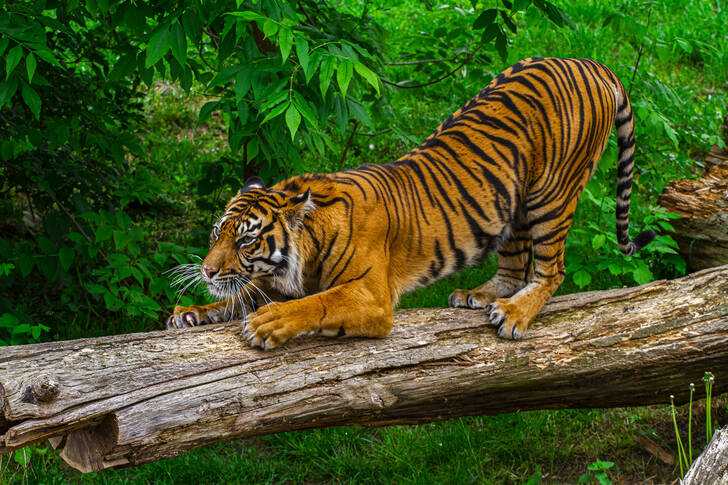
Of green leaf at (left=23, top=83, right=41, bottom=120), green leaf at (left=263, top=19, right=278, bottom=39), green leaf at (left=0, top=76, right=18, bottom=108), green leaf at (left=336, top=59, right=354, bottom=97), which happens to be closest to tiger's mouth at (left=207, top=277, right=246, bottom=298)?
green leaf at (left=336, top=59, right=354, bottom=97)

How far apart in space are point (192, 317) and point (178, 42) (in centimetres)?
136

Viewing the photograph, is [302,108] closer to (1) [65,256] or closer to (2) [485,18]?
(2) [485,18]

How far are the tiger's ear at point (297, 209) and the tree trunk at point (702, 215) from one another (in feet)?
11.1

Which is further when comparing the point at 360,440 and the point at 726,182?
the point at 726,182

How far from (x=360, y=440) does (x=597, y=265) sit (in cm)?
205

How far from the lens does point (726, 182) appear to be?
18.0 feet

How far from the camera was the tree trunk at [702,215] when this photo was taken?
5.25 meters

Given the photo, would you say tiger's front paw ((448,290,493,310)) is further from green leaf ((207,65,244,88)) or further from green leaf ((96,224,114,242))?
green leaf ((96,224,114,242))

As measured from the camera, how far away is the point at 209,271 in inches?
127

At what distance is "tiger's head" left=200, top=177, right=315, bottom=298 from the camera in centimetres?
326

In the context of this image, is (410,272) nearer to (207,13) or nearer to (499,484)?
(499,484)

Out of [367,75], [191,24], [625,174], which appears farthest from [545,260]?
[191,24]

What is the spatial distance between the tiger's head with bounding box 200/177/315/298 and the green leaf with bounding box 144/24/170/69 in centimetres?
77

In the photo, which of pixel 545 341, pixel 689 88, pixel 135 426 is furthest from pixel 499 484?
pixel 689 88
